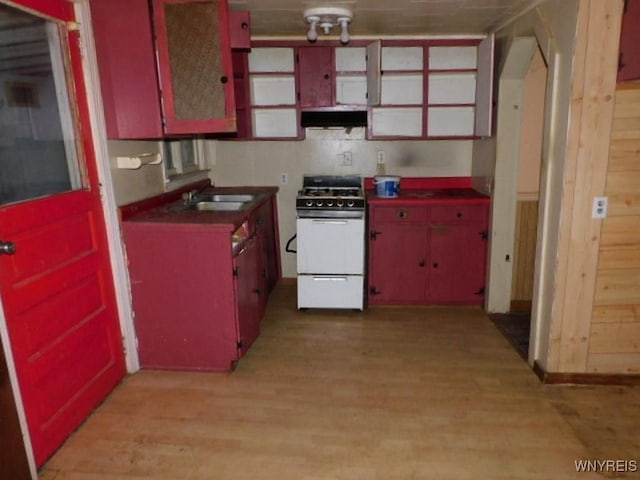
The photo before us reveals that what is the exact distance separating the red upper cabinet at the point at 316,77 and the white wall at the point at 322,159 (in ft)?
1.21

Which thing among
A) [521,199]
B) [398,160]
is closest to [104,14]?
[398,160]

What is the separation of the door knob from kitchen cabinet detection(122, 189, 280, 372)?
2.79 ft

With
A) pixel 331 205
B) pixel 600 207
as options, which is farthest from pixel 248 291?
pixel 600 207

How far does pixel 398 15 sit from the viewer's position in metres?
3.04

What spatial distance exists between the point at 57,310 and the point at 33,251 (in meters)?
0.32

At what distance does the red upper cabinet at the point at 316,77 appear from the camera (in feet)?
12.3

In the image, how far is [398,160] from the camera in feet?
13.7

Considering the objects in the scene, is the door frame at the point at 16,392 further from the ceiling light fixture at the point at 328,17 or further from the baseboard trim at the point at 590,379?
the baseboard trim at the point at 590,379

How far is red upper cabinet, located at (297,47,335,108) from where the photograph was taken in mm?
3752

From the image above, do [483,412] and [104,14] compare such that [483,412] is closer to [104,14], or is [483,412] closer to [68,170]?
[68,170]

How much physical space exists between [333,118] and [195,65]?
1.55 metres

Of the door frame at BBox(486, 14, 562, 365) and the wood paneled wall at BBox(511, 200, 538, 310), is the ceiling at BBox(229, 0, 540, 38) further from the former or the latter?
the wood paneled wall at BBox(511, 200, 538, 310)

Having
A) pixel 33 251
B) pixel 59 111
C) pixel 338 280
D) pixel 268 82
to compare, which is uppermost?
pixel 268 82

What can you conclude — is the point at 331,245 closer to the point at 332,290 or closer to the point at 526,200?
the point at 332,290
